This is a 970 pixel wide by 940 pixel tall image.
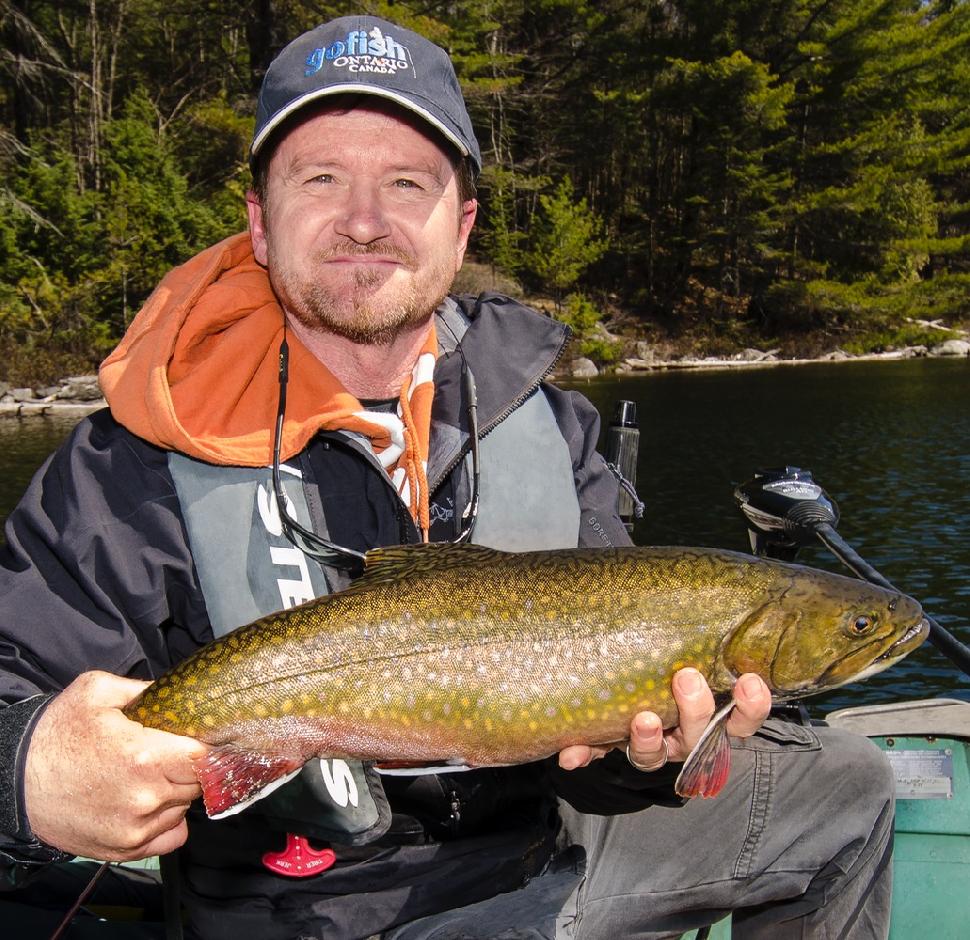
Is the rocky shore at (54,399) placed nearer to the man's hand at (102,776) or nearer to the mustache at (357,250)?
the mustache at (357,250)

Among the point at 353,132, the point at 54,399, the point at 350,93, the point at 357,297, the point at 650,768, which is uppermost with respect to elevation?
the point at 350,93

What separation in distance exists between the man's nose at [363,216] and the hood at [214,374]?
398mm

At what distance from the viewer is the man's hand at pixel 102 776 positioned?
220 centimetres

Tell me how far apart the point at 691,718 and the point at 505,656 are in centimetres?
53

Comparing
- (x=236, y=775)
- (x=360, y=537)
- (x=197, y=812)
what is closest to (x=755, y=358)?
(x=360, y=537)

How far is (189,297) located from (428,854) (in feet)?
6.27

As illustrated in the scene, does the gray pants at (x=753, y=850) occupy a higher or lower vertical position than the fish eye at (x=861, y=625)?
lower

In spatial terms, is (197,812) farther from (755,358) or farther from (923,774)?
(755,358)

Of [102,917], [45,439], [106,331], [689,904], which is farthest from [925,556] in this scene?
[106,331]

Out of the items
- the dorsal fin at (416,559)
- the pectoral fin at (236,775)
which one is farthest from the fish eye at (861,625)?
the pectoral fin at (236,775)

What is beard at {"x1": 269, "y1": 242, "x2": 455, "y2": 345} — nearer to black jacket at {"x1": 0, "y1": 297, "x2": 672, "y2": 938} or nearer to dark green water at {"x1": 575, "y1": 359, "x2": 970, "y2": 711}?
black jacket at {"x1": 0, "y1": 297, "x2": 672, "y2": 938}

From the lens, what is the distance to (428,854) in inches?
111

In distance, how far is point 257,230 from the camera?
356cm

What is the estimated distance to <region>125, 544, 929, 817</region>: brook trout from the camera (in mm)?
2383
